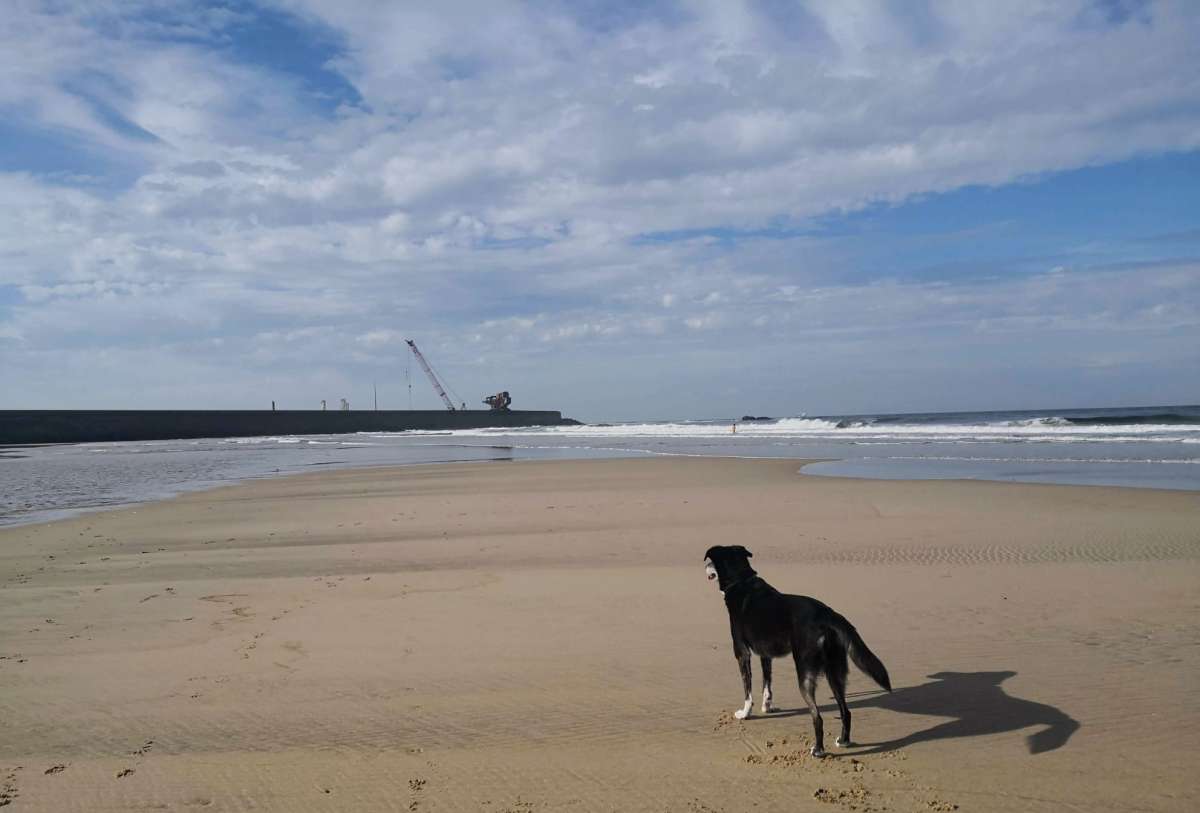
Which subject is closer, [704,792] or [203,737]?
[704,792]

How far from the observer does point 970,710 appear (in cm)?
479

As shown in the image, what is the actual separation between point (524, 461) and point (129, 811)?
1023 inches

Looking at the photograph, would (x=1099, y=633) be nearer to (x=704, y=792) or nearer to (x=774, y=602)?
(x=774, y=602)

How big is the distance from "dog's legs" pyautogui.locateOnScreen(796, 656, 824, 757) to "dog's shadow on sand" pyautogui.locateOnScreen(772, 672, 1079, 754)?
28 cm

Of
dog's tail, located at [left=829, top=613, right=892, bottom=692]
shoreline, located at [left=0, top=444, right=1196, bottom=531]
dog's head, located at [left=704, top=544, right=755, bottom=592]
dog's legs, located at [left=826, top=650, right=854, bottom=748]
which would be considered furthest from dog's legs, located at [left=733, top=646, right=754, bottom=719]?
shoreline, located at [left=0, top=444, right=1196, bottom=531]

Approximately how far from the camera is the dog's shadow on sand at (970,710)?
443cm

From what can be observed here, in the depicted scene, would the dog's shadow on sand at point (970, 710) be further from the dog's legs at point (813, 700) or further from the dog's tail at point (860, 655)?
the dog's tail at point (860, 655)

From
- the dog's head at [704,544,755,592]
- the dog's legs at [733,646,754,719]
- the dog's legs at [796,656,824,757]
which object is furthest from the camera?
the dog's head at [704,544,755,592]

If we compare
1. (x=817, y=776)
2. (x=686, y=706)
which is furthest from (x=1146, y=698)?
(x=686, y=706)

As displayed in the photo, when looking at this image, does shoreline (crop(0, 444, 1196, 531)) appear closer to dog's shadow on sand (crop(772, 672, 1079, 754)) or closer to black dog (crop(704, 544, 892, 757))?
dog's shadow on sand (crop(772, 672, 1079, 754))

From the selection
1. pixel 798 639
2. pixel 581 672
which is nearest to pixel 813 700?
pixel 798 639

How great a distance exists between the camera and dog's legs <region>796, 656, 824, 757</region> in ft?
14.0

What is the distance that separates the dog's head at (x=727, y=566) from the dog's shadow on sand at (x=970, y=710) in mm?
820

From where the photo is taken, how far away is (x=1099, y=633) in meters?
6.20
